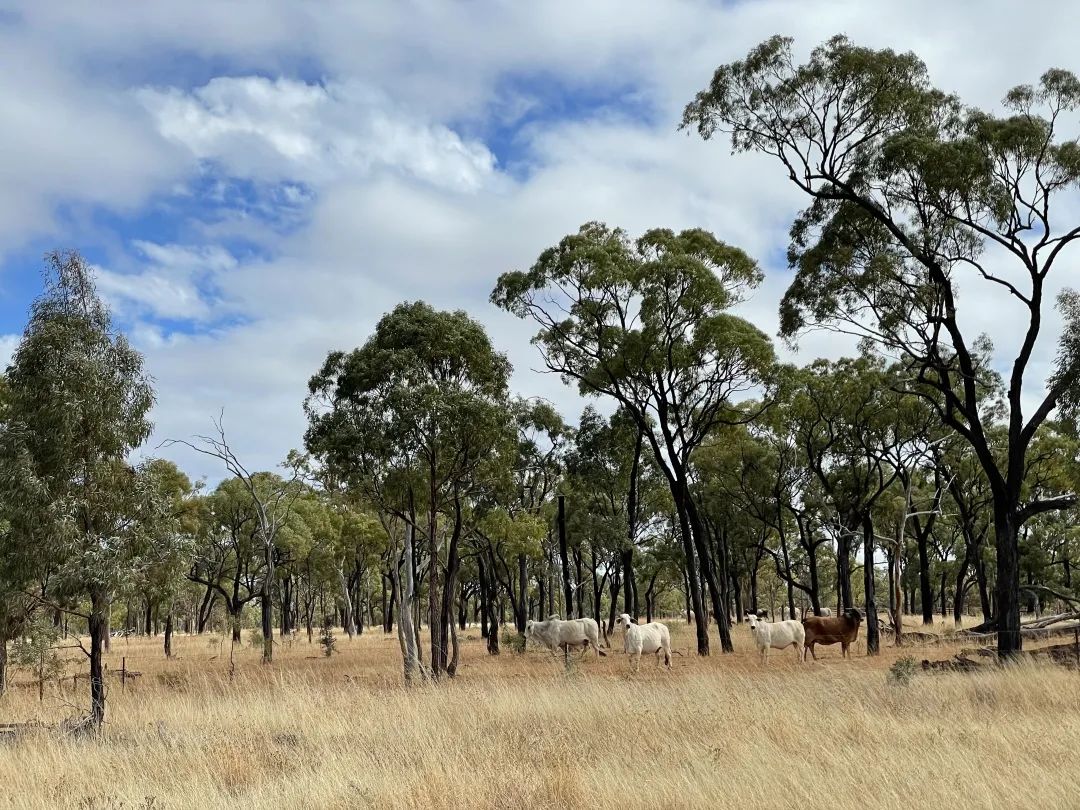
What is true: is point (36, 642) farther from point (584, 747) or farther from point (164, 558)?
point (584, 747)

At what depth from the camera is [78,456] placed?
15672 mm

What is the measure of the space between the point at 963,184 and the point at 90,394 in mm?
19012

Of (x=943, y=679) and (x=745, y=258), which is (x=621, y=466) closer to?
(x=745, y=258)

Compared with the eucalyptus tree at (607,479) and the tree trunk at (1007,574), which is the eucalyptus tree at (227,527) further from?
the tree trunk at (1007,574)

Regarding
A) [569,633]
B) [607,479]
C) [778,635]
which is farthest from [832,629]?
[607,479]

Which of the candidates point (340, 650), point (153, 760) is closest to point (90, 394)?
point (153, 760)

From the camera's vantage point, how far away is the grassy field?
311 inches

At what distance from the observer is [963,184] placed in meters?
20.1

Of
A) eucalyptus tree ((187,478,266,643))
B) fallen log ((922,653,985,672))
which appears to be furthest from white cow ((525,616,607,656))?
eucalyptus tree ((187,478,266,643))

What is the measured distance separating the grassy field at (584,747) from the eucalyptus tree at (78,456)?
2655 millimetres

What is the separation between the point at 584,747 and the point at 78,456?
10.7 metres

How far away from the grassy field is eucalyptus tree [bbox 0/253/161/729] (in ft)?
8.71

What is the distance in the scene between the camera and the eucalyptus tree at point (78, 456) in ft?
48.8

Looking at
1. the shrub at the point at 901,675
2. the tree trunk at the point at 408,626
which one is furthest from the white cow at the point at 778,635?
the tree trunk at the point at 408,626
